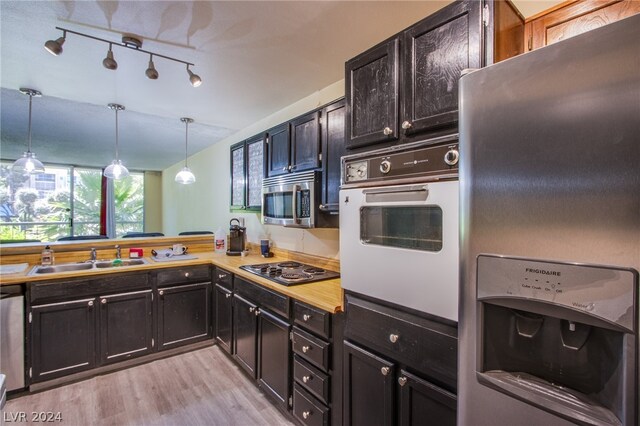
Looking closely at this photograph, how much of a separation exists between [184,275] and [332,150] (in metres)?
1.97

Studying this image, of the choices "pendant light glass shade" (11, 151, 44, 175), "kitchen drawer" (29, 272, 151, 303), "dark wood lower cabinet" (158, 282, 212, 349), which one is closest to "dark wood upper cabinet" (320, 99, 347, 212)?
"dark wood lower cabinet" (158, 282, 212, 349)

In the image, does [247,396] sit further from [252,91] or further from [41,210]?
[41,210]

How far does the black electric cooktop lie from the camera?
7.05 ft

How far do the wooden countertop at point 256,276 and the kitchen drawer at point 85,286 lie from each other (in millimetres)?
45

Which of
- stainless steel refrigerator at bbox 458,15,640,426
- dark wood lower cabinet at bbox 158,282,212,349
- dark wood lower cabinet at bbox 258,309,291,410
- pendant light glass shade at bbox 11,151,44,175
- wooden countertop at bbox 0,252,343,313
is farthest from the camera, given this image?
pendant light glass shade at bbox 11,151,44,175

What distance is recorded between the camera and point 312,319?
1748mm

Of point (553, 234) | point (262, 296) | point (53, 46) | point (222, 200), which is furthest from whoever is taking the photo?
point (222, 200)

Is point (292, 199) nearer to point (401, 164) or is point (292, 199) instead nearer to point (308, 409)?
point (401, 164)

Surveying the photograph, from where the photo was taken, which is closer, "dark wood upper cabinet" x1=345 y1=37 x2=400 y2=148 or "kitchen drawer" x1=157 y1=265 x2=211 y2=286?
"dark wood upper cabinet" x1=345 y1=37 x2=400 y2=148

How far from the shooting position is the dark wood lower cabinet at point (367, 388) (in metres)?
1.31

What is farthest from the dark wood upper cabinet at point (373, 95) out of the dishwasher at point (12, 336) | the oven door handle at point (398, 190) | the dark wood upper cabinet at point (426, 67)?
the dishwasher at point (12, 336)

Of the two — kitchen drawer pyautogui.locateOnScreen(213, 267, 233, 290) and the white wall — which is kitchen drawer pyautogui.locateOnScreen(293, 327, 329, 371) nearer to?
the white wall

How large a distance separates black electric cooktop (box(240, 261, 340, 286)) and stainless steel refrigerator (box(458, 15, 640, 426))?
1.41 meters

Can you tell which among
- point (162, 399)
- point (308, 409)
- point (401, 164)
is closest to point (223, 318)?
point (162, 399)
